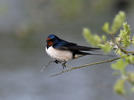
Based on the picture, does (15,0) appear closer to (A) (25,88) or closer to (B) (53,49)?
(A) (25,88)

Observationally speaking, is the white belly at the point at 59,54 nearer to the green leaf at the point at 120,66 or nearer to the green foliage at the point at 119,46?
the green foliage at the point at 119,46

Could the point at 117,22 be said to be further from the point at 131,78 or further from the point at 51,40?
the point at 51,40

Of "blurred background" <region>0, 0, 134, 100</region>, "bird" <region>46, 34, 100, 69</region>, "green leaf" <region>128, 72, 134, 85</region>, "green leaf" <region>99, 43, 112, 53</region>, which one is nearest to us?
"green leaf" <region>128, 72, 134, 85</region>

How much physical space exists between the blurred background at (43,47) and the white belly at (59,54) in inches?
189

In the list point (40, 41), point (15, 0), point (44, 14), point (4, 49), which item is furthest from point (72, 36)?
point (15, 0)

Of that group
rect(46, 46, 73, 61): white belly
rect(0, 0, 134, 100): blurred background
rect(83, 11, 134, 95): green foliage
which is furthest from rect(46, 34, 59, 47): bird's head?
rect(0, 0, 134, 100): blurred background

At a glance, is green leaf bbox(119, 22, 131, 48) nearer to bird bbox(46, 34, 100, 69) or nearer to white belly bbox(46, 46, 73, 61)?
bird bbox(46, 34, 100, 69)

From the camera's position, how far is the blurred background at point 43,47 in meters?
9.20

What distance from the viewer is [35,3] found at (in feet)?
48.3

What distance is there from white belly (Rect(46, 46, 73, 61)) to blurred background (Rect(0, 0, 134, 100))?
189 inches

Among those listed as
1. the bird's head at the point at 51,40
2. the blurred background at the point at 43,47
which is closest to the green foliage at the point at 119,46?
the bird's head at the point at 51,40

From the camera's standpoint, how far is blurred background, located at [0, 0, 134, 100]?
9.20 meters

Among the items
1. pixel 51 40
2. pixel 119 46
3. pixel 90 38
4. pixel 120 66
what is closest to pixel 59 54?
pixel 51 40

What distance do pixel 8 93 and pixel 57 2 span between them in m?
5.79
